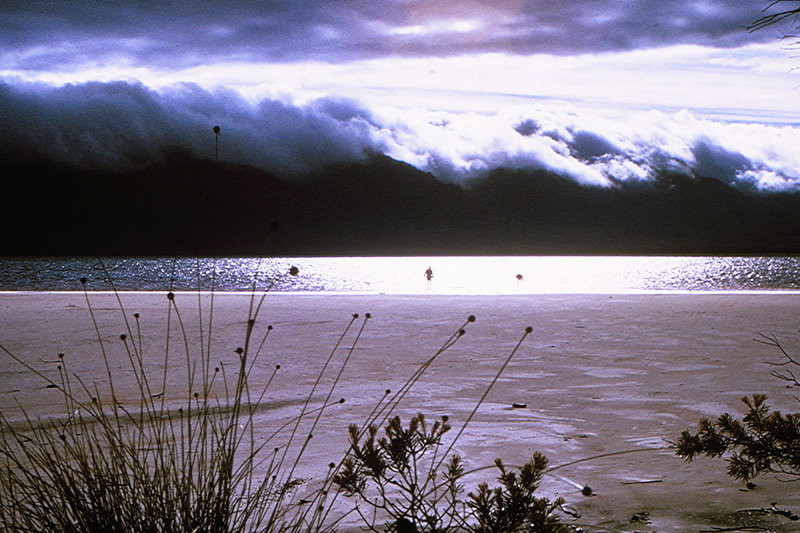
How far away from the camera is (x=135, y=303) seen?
730 inches

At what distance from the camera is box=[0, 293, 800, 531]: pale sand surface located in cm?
446

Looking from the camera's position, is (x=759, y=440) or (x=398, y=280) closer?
(x=759, y=440)

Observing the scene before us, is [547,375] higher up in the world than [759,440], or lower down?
lower down

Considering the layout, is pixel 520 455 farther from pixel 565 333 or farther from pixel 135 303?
pixel 135 303

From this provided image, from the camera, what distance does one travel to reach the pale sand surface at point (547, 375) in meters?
4.46

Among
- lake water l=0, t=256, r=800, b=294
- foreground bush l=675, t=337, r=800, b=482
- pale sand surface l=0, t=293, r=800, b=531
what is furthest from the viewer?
lake water l=0, t=256, r=800, b=294

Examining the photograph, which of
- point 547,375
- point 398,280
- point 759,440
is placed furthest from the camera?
point 398,280

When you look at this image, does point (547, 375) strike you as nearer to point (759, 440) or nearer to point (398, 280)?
point (759, 440)

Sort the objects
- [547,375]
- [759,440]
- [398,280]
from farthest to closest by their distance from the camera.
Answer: [398,280]
[547,375]
[759,440]

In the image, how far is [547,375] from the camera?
8.38m

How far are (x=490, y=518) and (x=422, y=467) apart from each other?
2259 millimetres

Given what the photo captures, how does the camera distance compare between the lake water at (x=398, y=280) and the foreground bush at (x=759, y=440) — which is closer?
the foreground bush at (x=759, y=440)

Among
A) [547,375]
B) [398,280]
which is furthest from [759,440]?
[398,280]

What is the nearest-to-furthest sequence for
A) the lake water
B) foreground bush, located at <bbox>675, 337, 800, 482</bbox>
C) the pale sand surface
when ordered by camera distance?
foreground bush, located at <bbox>675, 337, 800, 482</bbox> → the pale sand surface → the lake water
